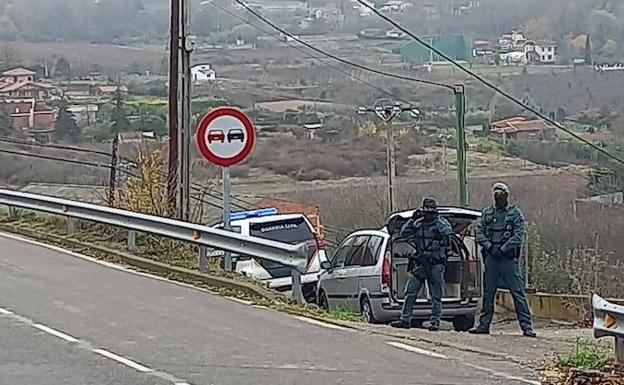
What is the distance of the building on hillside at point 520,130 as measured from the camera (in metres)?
40.1

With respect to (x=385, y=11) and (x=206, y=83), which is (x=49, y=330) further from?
(x=385, y=11)

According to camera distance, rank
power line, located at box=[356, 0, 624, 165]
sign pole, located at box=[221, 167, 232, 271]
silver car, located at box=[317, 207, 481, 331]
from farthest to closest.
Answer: power line, located at box=[356, 0, 624, 165]
silver car, located at box=[317, 207, 481, 331]
sign pole, located at box=[221, 167, 232, 271]

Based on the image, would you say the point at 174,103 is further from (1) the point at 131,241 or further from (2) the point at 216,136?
(2) the point at 216,136

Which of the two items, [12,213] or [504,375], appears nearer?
[504,375]

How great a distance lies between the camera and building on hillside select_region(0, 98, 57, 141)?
2875 centimetres

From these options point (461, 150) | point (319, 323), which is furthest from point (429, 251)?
point (461, 150)

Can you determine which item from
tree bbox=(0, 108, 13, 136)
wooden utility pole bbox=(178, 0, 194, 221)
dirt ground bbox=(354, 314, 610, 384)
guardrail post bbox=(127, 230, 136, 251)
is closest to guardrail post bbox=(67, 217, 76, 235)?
wooden utility pole bbox=(178, 0, 194, 221)

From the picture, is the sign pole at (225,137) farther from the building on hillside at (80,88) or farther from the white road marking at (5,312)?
the building on hillside at (80,88)

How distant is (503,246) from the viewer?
495 inches

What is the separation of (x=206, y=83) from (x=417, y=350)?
23.0 metres

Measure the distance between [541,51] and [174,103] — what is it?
27.0 m

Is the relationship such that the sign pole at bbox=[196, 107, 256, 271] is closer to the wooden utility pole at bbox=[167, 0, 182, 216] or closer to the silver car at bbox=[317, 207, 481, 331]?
the silver car at bbox=[317, 207, 481, 331]

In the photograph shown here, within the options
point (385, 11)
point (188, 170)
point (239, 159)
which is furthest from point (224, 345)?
point (385, 11)

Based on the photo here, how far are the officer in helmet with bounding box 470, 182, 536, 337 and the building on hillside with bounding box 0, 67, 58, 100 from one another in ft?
61.9
